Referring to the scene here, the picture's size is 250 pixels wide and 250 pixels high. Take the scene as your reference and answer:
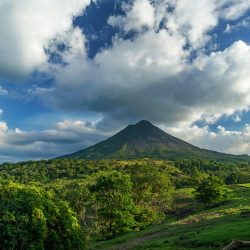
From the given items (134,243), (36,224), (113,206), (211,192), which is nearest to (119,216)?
(113,206)

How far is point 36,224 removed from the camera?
1700 inches

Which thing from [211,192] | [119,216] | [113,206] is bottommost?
[119,216]

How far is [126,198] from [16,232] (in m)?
49.4

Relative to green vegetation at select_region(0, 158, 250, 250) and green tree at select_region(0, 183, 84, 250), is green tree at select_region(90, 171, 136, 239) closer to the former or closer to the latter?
green vegetation at select_region(0, 158, 250, 250)

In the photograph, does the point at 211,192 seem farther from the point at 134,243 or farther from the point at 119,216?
the point at 134,243

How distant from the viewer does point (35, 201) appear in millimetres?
45219

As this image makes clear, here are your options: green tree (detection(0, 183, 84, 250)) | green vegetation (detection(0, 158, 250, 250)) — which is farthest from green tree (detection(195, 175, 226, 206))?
green tree (detection(0, 183, 84, 250))

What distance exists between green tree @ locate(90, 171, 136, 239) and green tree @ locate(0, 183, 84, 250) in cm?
3851

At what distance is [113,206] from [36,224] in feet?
149

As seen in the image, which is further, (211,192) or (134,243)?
(211,192)

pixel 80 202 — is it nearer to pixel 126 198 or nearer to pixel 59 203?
pixel 126 198

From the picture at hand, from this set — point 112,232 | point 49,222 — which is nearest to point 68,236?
point 49,222

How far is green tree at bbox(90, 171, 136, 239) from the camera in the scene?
86250 millimetres

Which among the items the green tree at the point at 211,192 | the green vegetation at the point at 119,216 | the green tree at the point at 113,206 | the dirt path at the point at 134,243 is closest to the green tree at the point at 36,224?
the green vegetation at the point at 119,216
